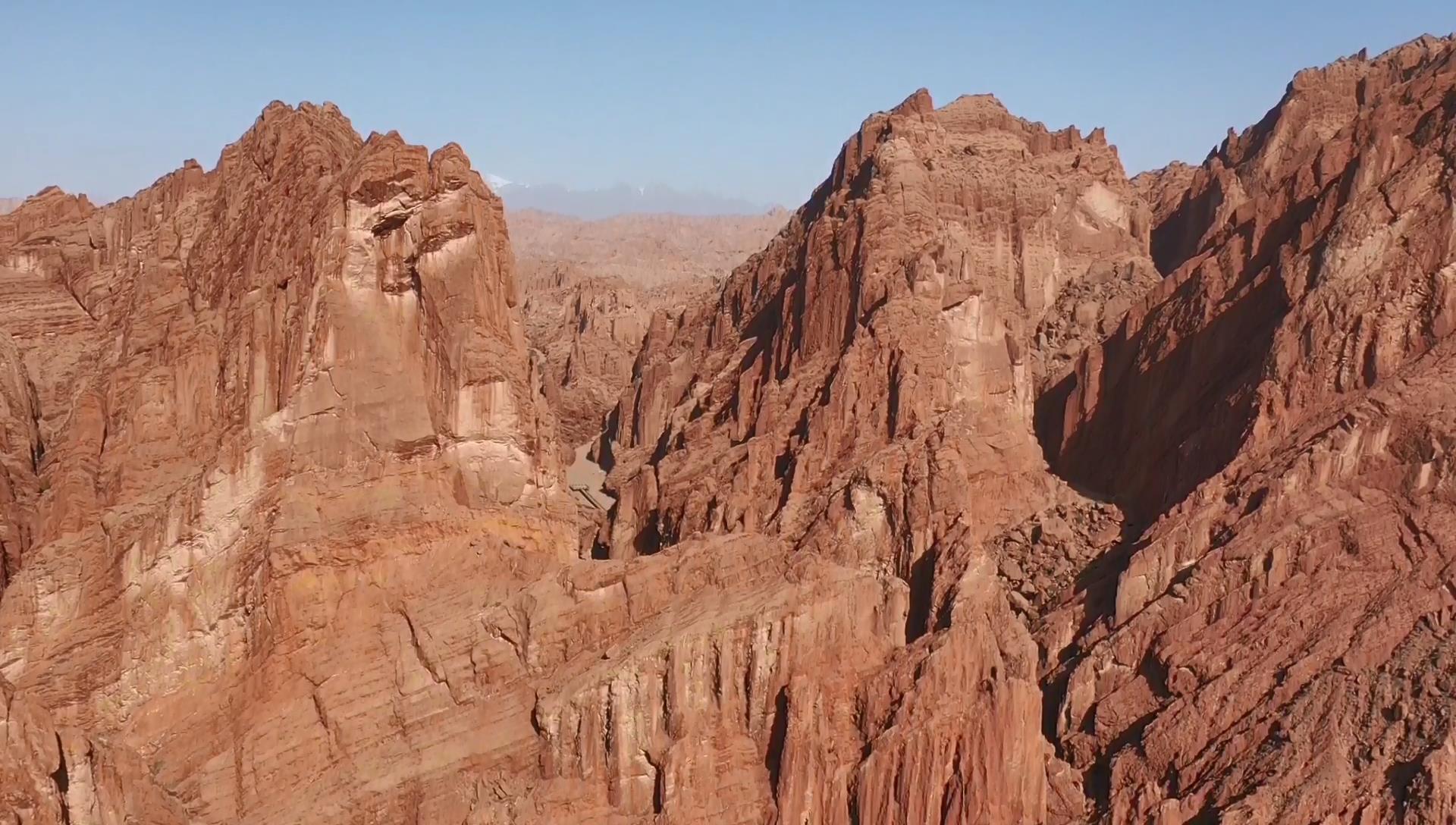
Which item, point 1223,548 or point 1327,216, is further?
point 1327,216

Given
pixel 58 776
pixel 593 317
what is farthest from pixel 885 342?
pixel 593 317

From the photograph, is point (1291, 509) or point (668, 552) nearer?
point (668, 552)

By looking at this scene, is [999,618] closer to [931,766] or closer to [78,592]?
[931,766]

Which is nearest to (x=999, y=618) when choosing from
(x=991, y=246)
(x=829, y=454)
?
(x=829, y=454)

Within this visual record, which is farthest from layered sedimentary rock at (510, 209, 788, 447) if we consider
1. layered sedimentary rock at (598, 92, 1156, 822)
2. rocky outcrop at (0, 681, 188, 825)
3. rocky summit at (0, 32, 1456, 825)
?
rocky outcrop at (0, 681, 188, 825)

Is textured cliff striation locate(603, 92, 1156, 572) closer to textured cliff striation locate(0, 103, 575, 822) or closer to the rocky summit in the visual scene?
the rocky summit

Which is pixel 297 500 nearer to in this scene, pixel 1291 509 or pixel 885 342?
pixel 885 342

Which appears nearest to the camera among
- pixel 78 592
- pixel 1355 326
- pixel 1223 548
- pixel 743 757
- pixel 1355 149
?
pixel 78 592
